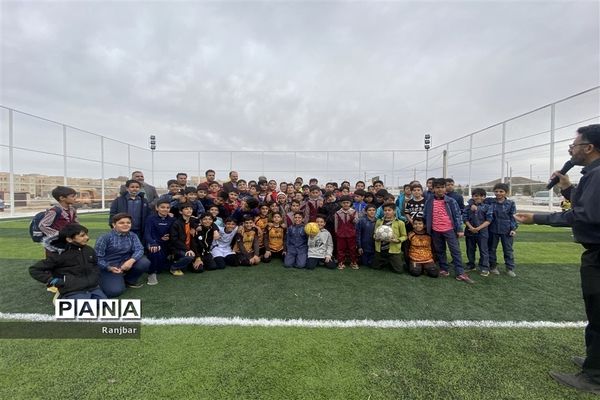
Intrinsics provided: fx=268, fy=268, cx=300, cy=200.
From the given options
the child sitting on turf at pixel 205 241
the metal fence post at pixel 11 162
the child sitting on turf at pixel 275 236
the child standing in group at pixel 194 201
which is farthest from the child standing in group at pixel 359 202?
the metal fence post at pixel 11 162

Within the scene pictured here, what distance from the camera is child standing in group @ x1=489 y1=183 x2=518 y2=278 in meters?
4.60

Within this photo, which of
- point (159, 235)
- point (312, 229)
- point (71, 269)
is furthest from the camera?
point (312, 229)

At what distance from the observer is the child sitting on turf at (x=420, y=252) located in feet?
15.0

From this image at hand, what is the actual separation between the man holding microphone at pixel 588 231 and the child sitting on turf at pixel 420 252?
249 centimetres

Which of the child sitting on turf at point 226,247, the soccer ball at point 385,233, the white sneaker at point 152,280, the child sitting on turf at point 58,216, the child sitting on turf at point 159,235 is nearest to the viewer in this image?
the child sitting on turf at point 58,216

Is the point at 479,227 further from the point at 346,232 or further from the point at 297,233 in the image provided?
the point at 297,233

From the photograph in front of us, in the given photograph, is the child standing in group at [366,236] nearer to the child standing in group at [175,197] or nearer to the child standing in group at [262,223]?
the child standing in group at [262,223]

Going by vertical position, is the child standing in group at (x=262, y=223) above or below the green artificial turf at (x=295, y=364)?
above

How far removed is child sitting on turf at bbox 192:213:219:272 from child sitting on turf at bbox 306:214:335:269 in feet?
5.86

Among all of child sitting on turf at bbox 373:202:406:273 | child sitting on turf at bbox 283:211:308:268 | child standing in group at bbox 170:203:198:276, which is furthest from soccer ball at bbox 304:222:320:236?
child standing in group at bbox 170:203:198:276

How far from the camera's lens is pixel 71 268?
3146mm

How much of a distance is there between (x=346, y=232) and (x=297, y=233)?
0.95m

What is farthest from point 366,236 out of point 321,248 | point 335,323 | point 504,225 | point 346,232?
point 335,323

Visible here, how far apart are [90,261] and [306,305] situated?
2.71m
